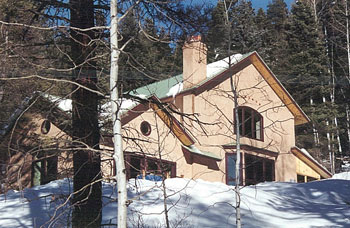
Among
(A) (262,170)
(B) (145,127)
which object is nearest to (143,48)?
(B) (145,127)

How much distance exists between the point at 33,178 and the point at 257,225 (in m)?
11.6

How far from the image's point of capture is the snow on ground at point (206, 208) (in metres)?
8.36

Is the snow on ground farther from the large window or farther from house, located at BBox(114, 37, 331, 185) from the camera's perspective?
the large window

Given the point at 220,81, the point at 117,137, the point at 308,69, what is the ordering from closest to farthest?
1. the point at 117,137
2. the point at 220,81
3. the point at 308,69

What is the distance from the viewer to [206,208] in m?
9.45

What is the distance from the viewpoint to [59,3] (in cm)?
692

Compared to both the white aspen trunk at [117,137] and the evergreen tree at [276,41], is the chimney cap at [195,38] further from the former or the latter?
the evergreen tree at [276,41]

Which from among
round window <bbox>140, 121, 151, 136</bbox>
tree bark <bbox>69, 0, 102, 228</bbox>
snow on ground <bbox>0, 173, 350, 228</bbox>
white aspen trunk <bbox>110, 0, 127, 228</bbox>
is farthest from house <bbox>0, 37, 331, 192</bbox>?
white aspen trunk <bbox>110, 0, 127, 228</bbox>

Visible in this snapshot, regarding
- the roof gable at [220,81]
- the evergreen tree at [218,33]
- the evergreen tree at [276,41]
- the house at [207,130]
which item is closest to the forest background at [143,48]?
the evergreen tree at [218,33]

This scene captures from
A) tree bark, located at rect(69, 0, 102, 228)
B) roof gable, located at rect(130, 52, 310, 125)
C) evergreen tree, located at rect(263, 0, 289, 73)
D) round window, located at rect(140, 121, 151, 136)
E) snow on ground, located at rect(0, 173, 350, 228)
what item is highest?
evergreen tree, located at rect(263, 0, 289, 73)

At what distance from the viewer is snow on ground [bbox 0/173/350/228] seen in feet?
27.4

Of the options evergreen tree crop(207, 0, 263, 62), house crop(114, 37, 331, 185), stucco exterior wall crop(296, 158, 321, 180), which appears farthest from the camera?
stucco exterior wall crop(296, 158, 321, 180)

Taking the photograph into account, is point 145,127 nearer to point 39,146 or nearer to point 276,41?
point 39,146

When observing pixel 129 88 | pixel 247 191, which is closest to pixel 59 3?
pixel 129 88
